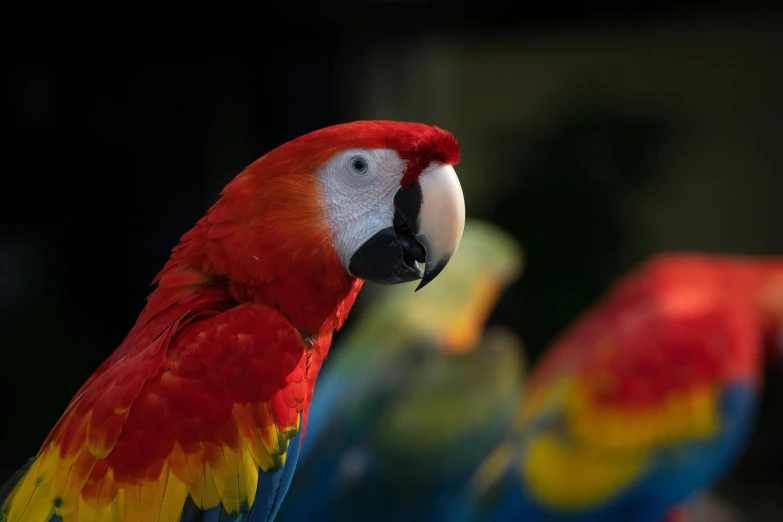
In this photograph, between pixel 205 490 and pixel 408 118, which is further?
pixel 408 118

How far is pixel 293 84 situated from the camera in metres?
1.67

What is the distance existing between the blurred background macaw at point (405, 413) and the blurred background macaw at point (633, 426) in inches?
2.8

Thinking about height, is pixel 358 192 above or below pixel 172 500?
above

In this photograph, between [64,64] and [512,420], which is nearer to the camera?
[512,420]

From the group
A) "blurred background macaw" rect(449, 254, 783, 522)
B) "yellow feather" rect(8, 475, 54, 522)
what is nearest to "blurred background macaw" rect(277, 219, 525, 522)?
"blurred background macaw" rect(449, 254, 783, 522)

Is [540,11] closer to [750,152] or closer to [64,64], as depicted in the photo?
[750,152]

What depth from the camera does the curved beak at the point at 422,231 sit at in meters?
0.62

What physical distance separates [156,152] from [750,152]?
1.69m

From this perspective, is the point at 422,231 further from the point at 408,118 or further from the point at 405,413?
the point at 408,118

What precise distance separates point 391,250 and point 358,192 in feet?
0.19

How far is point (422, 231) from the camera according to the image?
0.62 m

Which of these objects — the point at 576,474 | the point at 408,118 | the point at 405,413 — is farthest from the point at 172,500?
the point at 408,118

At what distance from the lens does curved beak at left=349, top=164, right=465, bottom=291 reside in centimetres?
62

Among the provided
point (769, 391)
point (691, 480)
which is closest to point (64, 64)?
point (691, 480)
